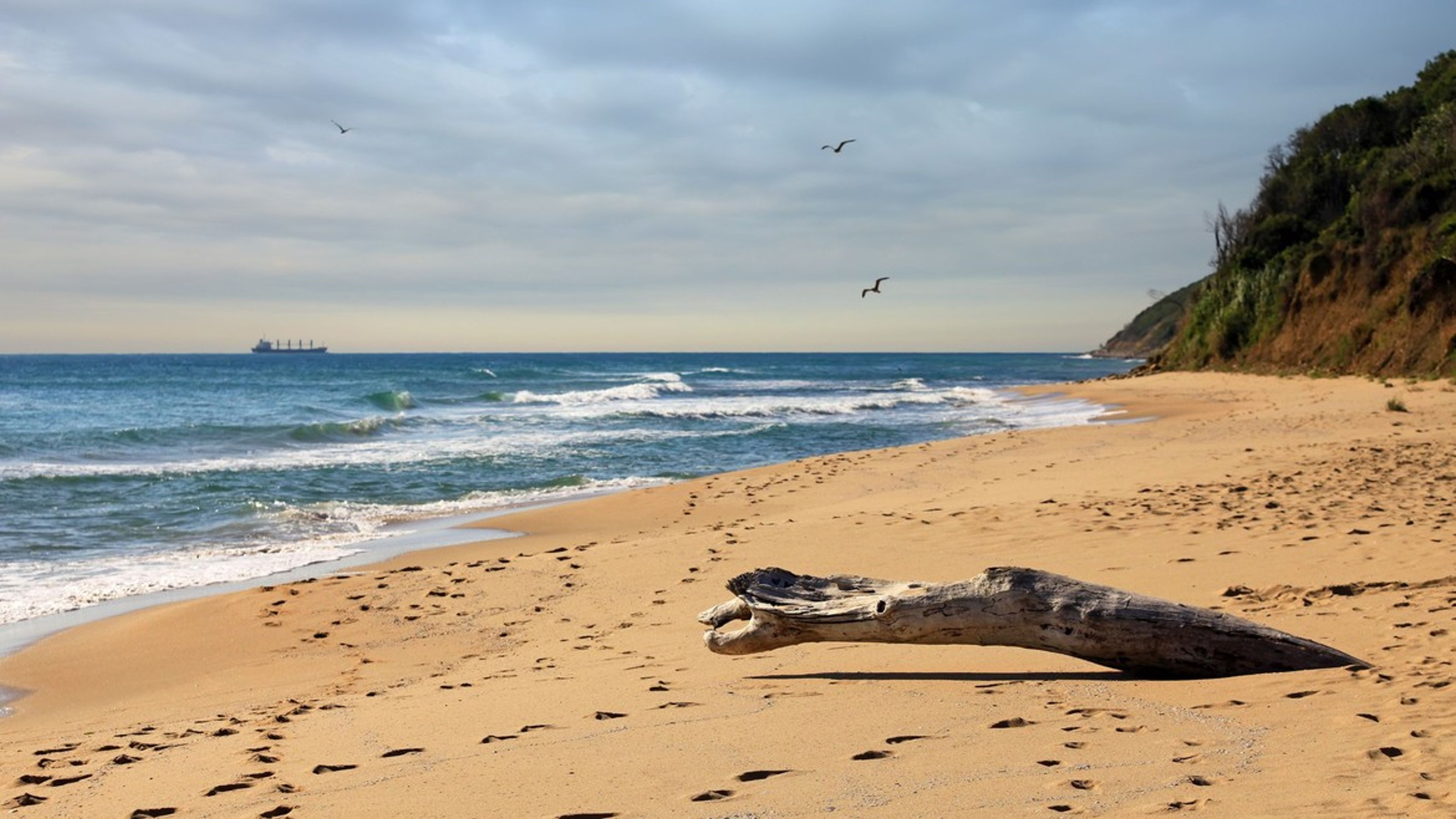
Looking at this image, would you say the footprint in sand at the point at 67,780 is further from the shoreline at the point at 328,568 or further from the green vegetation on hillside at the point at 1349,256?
the green vegetation on hillside at the point at 1349,256

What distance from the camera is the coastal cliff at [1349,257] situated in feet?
94.0

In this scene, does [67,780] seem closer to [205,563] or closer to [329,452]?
[205,563]

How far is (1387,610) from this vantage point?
5898 mm

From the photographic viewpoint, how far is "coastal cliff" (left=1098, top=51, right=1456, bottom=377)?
28641 mm

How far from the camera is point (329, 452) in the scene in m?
23.8

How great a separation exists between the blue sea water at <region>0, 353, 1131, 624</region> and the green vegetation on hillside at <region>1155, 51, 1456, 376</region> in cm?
807

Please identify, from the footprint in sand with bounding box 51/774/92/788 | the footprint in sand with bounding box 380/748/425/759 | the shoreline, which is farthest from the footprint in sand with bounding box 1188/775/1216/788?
the shoreline

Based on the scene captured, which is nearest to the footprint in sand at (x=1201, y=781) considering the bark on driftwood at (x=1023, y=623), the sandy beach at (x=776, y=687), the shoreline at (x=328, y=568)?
the sandy beach at (x=776, y=687)

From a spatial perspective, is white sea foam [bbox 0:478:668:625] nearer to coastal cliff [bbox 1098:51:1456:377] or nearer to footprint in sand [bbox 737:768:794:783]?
footprint in sand [bbox 737:768:794:783]

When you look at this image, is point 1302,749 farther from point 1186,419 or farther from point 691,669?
point 1186,419

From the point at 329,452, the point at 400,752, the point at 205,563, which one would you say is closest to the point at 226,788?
the point at 400,752

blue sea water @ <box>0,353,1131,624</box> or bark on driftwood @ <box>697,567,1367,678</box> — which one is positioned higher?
bark on driftwood @ <box>697,567,1367,678</box>

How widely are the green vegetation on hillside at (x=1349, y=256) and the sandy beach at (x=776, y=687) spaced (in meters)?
19.1

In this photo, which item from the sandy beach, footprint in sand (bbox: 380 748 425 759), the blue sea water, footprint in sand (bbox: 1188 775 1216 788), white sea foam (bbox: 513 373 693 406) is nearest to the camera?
footprint in sand (bbox: 1188 775 1216 788)
